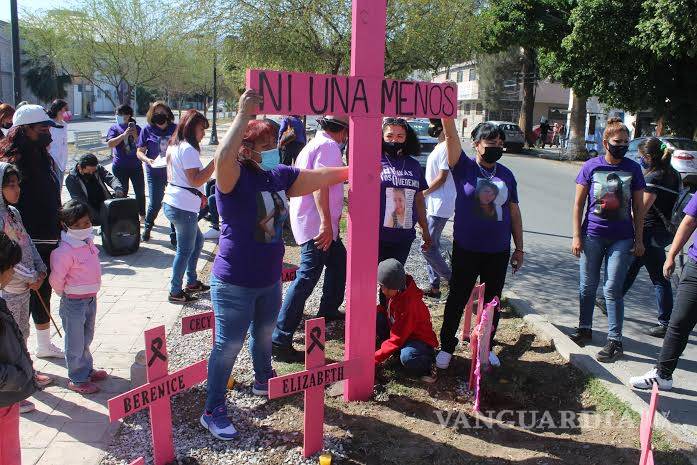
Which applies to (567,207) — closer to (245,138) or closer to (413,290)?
(413,290)

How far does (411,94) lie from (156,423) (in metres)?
2.29

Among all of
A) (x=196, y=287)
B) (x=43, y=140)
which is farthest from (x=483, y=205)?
(x=196, y=287)

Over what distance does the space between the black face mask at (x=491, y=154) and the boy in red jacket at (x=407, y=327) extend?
0.93 m

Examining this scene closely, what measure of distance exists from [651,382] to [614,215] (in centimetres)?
126

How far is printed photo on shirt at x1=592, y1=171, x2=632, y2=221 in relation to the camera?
457cm

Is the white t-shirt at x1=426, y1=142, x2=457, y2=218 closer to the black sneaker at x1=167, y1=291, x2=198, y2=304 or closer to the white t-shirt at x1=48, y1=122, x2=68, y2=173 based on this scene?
the black sneaker at x1=167, y1=291, x2=198, y2=304

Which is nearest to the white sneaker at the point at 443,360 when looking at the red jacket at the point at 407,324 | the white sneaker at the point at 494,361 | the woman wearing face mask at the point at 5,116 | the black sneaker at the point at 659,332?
the red jacket at the point at 407,324

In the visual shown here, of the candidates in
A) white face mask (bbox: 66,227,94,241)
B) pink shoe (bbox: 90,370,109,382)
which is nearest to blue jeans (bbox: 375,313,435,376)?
pink shoe (bbox: 90,370,109,382)

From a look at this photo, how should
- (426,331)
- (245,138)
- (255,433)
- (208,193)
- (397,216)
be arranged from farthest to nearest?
(208,193), (397,216), (426,331), (255,433), (245,138)

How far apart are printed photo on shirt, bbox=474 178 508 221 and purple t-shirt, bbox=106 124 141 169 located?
5965 mm

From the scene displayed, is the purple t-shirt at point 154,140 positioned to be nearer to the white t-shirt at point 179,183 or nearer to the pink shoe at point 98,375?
the white t-shirt at point 179,183

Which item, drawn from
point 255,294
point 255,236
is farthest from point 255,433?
point 255,236

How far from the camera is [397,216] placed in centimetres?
447

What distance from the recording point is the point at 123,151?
8359mm
